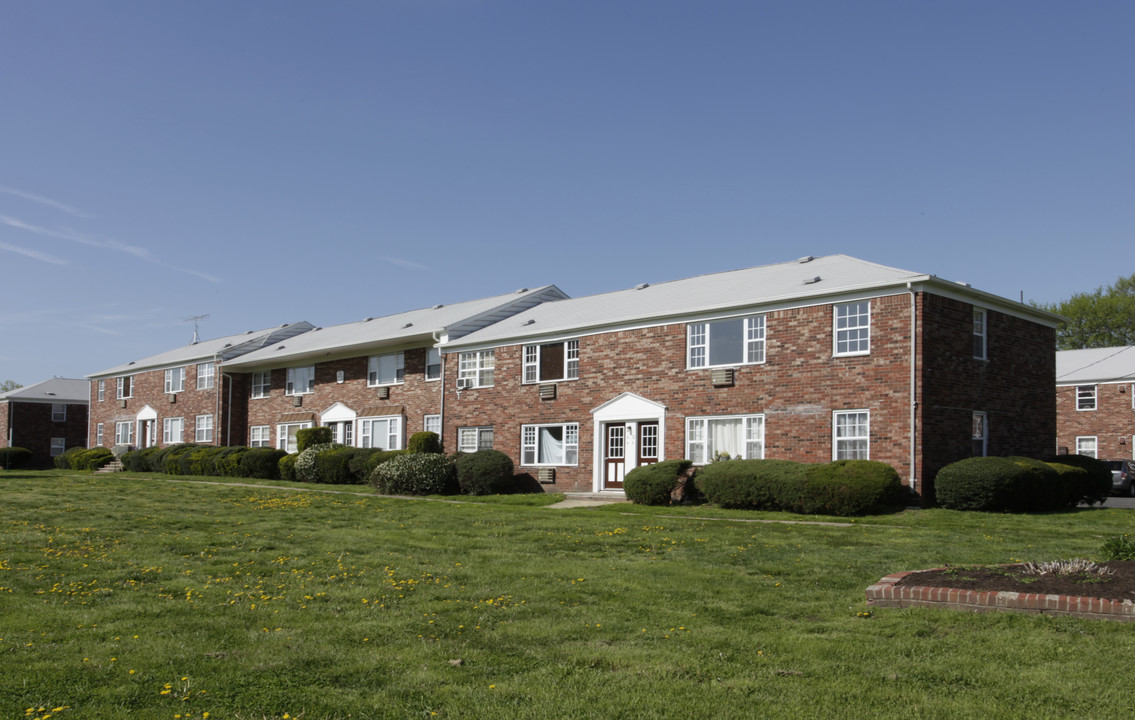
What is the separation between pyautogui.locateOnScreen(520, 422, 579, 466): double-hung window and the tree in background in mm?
50749

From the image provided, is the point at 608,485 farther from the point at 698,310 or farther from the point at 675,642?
the point at 675,642

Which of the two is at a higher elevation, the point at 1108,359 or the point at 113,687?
the point at 1108,359

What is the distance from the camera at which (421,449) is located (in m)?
32.3

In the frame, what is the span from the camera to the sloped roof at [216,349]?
46125 mm

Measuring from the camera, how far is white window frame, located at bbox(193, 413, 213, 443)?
45219 millimetres

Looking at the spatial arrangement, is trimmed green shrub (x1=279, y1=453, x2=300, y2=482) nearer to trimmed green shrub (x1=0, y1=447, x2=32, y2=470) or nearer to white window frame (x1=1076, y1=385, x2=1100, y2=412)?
trimmed green shrub (x1=0, y1=447, x2=32, y2=470)

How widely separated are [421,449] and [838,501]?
16.4 m

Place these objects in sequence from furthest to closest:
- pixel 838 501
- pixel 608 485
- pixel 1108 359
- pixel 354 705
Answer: pixel 1108 359, pixel 608 485, pixel 838 501, pixel 354 705

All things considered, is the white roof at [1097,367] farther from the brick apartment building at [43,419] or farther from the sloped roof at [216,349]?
the brick apartment building at [43,419]

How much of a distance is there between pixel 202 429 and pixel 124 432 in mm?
9826

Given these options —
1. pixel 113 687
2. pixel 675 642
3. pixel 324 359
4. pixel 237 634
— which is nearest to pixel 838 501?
pixel 675 642

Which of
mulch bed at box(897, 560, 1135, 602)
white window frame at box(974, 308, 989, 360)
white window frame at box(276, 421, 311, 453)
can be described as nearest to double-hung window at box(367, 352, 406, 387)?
white window frame at box(276, 421, 311, 453)

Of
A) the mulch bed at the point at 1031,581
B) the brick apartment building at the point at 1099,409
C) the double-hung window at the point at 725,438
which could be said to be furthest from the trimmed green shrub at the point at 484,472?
the brick apartment building at the point at 1099,409

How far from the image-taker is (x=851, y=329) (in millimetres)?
22609
